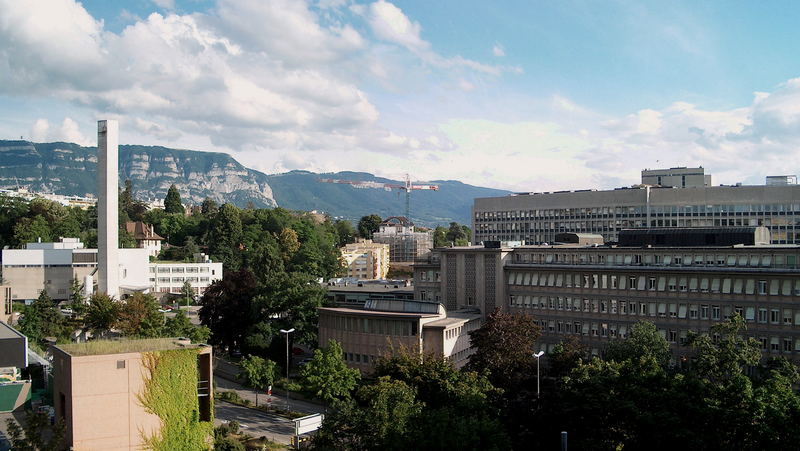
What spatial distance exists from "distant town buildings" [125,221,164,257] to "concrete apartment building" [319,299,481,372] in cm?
8955

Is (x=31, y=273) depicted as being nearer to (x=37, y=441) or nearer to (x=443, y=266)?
(x=443, y=266)

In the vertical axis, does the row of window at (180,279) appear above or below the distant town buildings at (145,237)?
below

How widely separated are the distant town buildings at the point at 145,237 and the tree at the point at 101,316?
229 feet

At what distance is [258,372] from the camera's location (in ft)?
199

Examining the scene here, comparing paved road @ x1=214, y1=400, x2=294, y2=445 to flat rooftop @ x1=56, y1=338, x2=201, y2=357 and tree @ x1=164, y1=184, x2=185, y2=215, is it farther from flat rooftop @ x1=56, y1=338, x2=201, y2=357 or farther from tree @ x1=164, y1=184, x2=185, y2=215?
tree @ x1=164, y1=184, x2=185, y2=215

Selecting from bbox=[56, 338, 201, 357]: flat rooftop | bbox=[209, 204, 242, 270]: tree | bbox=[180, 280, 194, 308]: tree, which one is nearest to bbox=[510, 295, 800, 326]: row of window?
bbox=[56, 338, 201, 357]: flat rooftop

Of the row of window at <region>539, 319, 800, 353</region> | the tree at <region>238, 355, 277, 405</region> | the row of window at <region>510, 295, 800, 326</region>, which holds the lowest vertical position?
the tree at <region>238, 355, 277, 405</region>

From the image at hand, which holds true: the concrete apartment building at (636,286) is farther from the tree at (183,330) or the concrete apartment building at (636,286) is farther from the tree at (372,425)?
the tree at (372,425)

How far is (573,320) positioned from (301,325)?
26350 millimetres

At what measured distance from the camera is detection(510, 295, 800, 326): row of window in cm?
5588

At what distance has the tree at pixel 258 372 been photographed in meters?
59.9

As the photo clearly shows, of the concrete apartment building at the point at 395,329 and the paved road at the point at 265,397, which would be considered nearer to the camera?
the paved road at the point at 265,397

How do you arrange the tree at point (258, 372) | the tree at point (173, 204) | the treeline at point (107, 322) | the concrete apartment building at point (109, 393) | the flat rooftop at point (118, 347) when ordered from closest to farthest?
the concrete apartment building at point (109, 393) → the flat rooftop at point (118, 347) → the tree at point (258, 372) → the treeline at point (107, 322) → the tree at point (173, 204)

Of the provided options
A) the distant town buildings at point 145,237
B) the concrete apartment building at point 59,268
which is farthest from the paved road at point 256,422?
the distant town buildings at point 145,237
